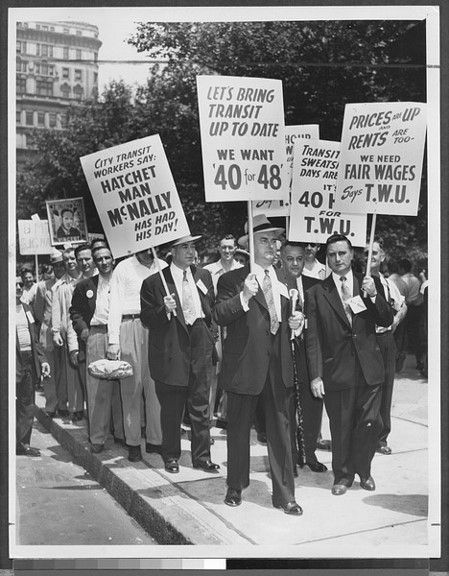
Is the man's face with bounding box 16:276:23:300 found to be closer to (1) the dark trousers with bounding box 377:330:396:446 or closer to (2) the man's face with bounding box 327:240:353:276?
(2) the man's face with bounding box 327:240:353:276

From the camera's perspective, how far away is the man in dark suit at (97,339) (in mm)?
6629

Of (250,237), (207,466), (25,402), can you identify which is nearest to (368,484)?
(207,466)

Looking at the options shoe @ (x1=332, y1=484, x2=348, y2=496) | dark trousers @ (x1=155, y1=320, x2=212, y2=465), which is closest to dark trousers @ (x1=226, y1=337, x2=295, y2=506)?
dark trousers @ (x1=155, y1=320, x2=212, y2=465)

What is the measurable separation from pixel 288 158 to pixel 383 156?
2.42ft

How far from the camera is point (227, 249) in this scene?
21.4 feet

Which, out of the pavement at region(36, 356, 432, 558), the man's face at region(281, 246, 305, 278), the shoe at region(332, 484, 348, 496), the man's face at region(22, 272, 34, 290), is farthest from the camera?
the man's face at region(22, 272, 34, 290)

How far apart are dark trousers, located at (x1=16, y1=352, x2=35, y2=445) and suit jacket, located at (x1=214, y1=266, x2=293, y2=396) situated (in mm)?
1560


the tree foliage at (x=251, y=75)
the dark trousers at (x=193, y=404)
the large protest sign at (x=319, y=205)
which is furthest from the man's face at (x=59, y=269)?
the large protest sign at (x=319, y=205)

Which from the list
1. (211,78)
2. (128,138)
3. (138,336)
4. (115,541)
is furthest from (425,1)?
(115,541)

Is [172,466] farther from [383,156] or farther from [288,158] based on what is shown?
[383,156]

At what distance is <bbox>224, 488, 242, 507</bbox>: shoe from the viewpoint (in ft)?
20.9

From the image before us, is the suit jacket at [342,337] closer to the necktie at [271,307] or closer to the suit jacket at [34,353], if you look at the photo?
the necktie at [271,307]

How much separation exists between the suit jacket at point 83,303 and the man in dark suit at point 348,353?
1709 mm
